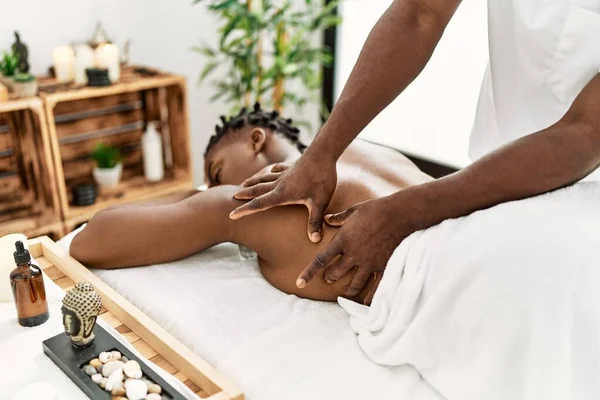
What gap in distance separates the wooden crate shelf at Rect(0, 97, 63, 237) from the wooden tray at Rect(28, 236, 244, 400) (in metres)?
0.97

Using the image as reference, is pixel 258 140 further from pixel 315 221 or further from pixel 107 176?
pixel 107 176

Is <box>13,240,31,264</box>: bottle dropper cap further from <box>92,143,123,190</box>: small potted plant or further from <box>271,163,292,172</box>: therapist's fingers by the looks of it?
<box>92,143,123,190</box>: small potted plant

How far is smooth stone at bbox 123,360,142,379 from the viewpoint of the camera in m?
1.01

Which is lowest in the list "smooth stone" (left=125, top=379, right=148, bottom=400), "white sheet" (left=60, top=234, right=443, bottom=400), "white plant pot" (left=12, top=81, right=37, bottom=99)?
"white sheet" (left=60, top=234, right=443, bottom=400)

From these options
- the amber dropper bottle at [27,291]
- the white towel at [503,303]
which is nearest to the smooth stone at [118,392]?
the amber dropper bottle at [27,291]

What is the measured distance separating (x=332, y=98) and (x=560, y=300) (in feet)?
9.16

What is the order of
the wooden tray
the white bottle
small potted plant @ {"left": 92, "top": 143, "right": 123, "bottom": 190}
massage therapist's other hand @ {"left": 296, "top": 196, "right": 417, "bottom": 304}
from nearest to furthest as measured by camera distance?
the wooden tray < massage therapist's other hand @ {"left": 296, "top": 196, "right": 417, "bottom": 304} < small potted plant @ {"left": 92, "top": 143, "right": 123, "bottom": 190} < the white bottle

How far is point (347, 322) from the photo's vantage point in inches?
49.2

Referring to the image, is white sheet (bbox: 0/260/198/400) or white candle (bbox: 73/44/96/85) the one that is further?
white candle (bbox: 73/44/96/85)

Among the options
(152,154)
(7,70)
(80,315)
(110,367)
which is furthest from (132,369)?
(152,154)

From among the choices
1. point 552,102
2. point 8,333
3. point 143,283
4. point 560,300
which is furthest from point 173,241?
point 552,102

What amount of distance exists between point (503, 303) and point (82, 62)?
6.94 feet

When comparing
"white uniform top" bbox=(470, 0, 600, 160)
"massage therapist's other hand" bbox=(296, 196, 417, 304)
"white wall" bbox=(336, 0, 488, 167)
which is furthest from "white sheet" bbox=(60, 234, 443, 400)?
"white wall" bbox=(336, 0, 488, 167)

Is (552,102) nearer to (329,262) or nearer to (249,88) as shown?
(329,262)
